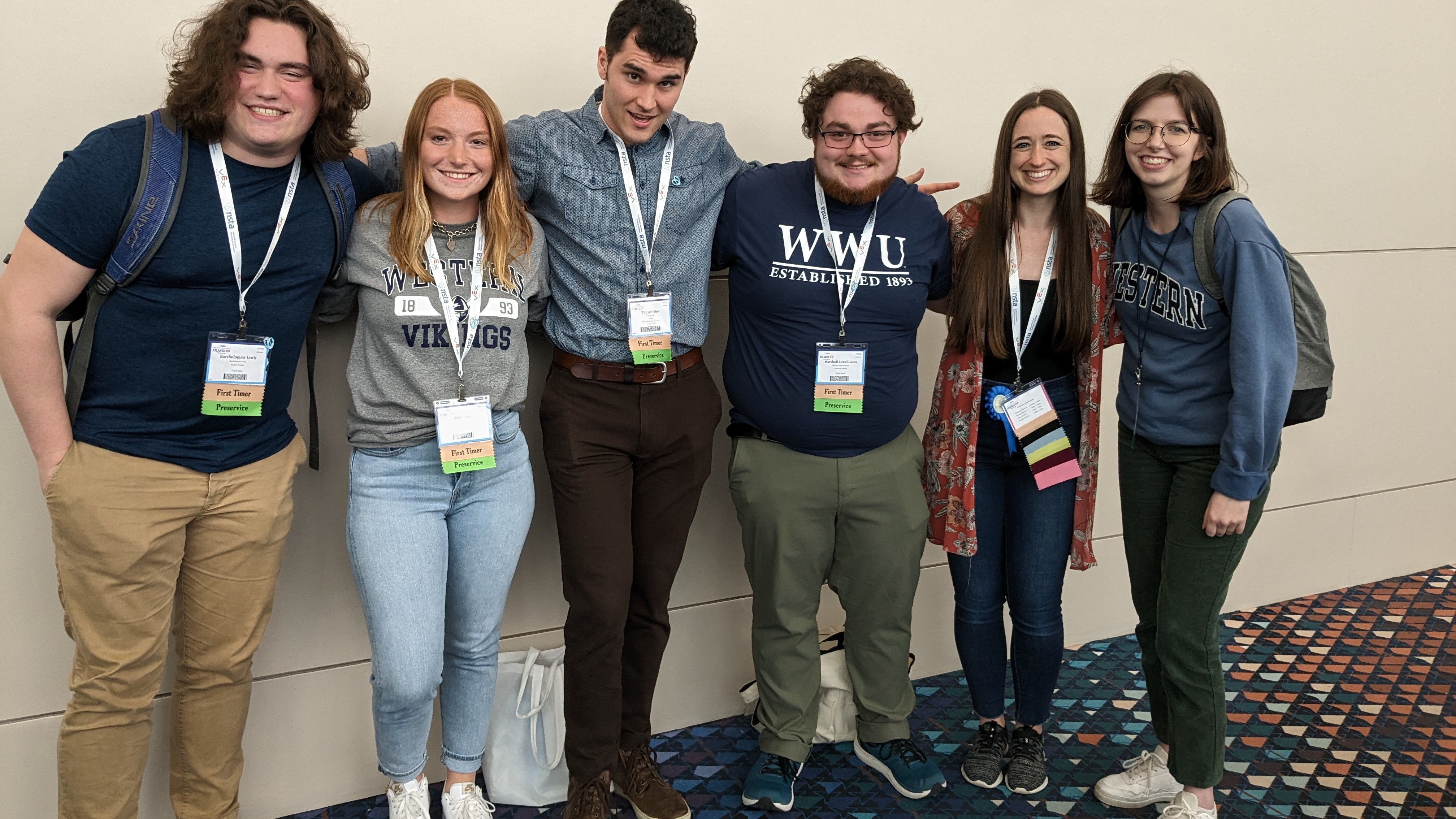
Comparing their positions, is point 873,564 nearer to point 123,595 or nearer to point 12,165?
point 123,595

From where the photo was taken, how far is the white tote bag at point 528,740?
2643 millimetres

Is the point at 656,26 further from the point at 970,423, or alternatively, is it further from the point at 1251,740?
the point at 1251,740

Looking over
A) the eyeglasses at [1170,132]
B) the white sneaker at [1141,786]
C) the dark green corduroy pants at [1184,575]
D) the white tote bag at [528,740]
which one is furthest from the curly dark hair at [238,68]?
the white sneaker at [1141,786]

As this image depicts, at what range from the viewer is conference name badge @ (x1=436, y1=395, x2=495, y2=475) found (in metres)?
2.18

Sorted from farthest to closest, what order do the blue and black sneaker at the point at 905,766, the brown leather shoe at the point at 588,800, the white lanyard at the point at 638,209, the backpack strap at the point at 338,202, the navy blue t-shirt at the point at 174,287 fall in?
1. the blue and black sneaker at the point at 905,766
2. the brown leather shoe at the point at 588,800
3. the white lanyard at the point at 638,209
4. the backpack strap at the point at 338,202
5. the navy blue t-shirt at the point at 174,287

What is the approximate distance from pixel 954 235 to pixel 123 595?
215 centimetres

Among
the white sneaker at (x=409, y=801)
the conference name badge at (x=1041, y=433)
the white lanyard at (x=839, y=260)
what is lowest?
the white sneaker at (x=409, y=801)

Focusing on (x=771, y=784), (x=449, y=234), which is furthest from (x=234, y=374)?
(x=771, y=784)

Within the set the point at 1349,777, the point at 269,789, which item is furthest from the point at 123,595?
the point at 1349,777

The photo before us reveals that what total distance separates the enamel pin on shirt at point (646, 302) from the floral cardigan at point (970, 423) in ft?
2.58

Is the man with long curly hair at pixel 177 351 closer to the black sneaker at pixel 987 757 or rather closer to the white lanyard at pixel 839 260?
the white lanyard at pixel 839 260

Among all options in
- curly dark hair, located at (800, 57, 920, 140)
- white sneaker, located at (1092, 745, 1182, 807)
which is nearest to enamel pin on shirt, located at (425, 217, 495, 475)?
curly dark hair, located at (800, 57, 920, 140)

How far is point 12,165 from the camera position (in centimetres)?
220

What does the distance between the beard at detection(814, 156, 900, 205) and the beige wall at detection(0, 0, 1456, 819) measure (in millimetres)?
542
